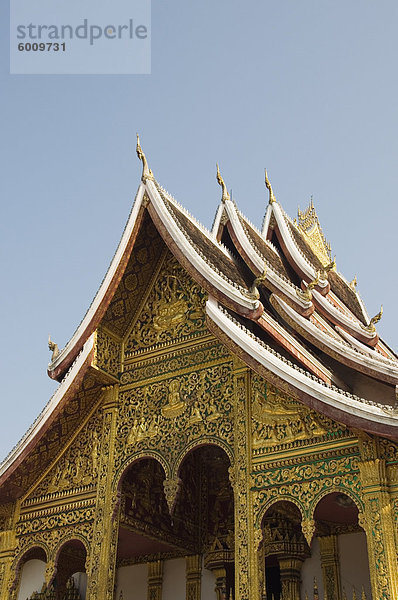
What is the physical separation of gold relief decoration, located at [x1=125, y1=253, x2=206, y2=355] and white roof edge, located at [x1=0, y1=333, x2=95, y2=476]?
0.92m

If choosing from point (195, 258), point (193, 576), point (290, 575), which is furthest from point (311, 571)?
point (195, 258)

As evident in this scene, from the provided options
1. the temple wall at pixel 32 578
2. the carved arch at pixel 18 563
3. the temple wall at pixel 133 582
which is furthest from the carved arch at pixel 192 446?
the temple wall at pixel 32 578

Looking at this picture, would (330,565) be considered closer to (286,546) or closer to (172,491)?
(286,546)

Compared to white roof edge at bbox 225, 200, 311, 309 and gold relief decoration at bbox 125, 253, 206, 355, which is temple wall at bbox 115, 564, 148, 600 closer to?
gold relief decoration at bbox 125, 253, 206, 355

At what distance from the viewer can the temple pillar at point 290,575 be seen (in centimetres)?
959

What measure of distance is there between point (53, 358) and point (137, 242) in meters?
1.91

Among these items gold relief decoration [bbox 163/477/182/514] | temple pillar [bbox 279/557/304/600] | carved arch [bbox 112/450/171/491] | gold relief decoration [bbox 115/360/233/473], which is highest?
gold relief decoration [bbox 115/360/233/473]

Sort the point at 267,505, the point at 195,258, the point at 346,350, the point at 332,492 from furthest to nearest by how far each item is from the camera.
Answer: the point at 195,258, the point at 346,350, the point at 267,505, the point at 332,492

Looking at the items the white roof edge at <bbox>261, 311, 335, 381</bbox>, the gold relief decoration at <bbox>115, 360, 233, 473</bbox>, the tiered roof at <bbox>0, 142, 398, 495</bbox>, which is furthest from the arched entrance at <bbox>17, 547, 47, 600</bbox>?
the white roof edge at <bbox>261, 311, 335, 381</bbox>

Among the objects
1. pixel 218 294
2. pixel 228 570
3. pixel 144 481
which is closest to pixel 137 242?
pixel 218 294

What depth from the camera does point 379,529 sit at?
22.3ft

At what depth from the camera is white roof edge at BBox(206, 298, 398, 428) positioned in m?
6.75

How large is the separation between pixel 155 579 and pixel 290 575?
2.13m

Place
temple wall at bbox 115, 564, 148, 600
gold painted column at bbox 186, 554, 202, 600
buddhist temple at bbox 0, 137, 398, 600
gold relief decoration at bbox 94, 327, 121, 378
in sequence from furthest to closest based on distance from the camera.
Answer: temple wall at bbox 115, 564, 148, 600 < gold painted column at bbox 186, 554, 202, 600 < gold relief decoration at bbox 94, 327, 121, 378 < buddhist temple at bbox 0, 137, 398, 600
